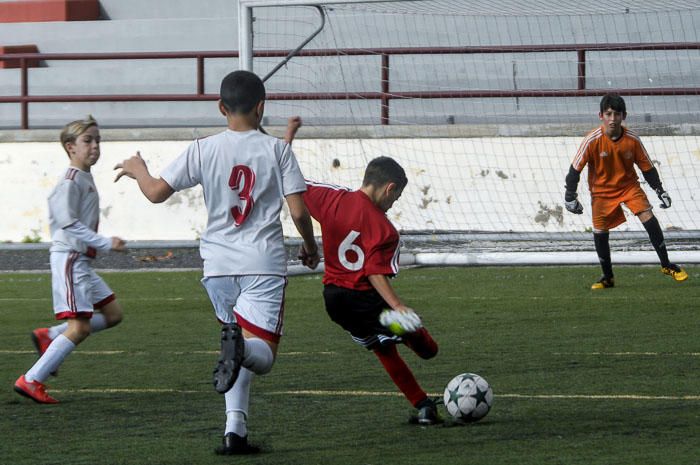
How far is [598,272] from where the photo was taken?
41.1 ft

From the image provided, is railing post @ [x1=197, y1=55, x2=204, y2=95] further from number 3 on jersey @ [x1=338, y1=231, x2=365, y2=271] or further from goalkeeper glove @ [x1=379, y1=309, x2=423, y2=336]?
goalkeeper glove @ [x1=379, y1=309, x2=423, y2=336]

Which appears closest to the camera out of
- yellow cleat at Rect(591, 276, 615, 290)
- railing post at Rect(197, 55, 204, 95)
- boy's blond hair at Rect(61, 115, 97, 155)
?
boy's blond hair at Rect(61, 115, 97, 155)

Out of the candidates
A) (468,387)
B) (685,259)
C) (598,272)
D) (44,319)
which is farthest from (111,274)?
(468,387)

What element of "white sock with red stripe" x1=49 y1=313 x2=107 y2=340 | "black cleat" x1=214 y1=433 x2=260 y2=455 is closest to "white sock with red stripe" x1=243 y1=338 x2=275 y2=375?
"black cleat" x1=214 y1=433 x2=260 y2=455

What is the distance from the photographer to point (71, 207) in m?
6.46

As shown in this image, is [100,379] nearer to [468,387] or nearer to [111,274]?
[468,387]

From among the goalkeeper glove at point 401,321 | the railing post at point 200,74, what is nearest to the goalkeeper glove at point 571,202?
the goalkeeper glove at point 401,321

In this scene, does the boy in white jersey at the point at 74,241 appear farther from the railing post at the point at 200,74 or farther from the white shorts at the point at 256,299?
the railing post at the point at 200,74

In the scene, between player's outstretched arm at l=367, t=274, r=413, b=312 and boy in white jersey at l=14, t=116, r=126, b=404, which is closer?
player's outstretched arm at l=367, t=274, r=413, b=312

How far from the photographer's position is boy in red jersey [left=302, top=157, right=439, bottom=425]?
5609mm

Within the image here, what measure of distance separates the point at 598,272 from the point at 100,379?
6719 millimetres

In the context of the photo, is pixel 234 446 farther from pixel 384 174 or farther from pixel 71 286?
pixel 71 286

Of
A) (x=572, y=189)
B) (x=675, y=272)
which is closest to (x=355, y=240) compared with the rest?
(x=572, y=189)

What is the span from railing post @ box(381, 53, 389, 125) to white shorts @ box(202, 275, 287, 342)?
1070 centimetres
